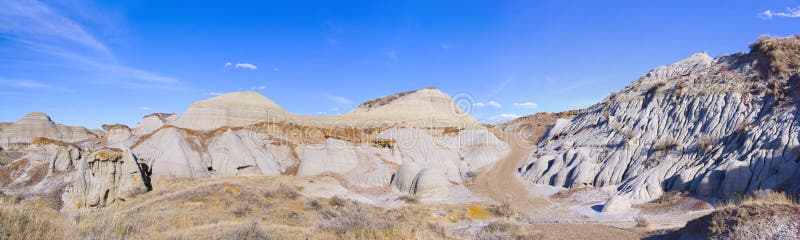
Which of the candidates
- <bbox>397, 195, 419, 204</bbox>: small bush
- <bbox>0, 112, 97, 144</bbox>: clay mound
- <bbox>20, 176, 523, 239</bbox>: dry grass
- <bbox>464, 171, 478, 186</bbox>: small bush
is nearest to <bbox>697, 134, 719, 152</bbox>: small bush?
<bbox>20, 176, 523, 239</bbox>: dry grass

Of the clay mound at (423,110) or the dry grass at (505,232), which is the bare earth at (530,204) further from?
the clay mound at (423,110)

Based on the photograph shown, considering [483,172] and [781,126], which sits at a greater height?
[781,126]

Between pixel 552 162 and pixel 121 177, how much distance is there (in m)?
27.2

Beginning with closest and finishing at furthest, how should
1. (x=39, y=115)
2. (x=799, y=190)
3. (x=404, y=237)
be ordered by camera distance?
(x=404, y=237), (x=799, y=190), (x=39, y=115)

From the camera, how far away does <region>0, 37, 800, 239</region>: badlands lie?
11648mm

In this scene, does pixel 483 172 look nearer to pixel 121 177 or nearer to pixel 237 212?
pixel 237 212

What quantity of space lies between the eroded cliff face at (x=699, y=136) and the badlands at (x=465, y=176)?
97 mm

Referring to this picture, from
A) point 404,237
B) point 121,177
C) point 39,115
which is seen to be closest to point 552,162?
point 404,237

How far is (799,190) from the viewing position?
15.6 m

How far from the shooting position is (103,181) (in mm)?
21312

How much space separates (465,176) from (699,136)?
16.3m

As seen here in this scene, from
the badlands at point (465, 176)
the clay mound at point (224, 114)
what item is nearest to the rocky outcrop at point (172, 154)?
the badlands at point (465, 176)

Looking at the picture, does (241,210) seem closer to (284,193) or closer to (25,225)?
(284,193)

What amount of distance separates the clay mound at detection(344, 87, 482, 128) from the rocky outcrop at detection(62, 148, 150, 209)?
39.9 meters
